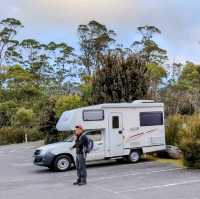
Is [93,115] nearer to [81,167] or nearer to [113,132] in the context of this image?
[113,132]

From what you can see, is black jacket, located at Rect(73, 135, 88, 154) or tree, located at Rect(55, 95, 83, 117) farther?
tree, located at Rect(55, 95, 83, 117)

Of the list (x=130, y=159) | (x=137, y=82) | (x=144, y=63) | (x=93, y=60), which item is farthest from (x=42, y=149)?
(x=93, y=60)

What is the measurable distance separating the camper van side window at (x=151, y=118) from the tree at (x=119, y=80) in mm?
7373

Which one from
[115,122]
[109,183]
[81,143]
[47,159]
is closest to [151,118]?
[115,122]

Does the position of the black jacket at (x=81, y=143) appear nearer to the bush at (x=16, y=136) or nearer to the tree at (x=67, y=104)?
the tree at (x=67, y=104)

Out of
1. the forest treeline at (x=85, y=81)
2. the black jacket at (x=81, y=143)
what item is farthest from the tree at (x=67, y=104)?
the black jacket at (x=81, y=143)

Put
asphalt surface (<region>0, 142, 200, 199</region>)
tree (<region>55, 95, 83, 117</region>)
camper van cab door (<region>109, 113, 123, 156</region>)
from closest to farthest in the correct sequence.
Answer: asphalt surface (<region>0, 142, 200, 199</region>), camper van cab door (<region>109, 113, 123, 156</region>), tree (<region>55, 95, 83, 117</region>)

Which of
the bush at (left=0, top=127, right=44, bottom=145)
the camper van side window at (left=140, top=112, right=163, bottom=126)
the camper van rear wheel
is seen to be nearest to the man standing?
the camper van rear wheel

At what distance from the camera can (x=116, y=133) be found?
19.6 metres

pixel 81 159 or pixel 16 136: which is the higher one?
pixel 16 136

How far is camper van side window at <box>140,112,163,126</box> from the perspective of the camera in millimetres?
20375

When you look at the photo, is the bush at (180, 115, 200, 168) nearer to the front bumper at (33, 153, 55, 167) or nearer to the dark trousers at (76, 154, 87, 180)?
the front bumper at (33, 153, 55, 167)

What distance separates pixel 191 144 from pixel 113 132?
12.0ft

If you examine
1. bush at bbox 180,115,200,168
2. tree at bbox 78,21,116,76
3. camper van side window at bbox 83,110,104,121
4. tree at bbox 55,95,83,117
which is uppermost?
tree at bbox 78,21,116,76
